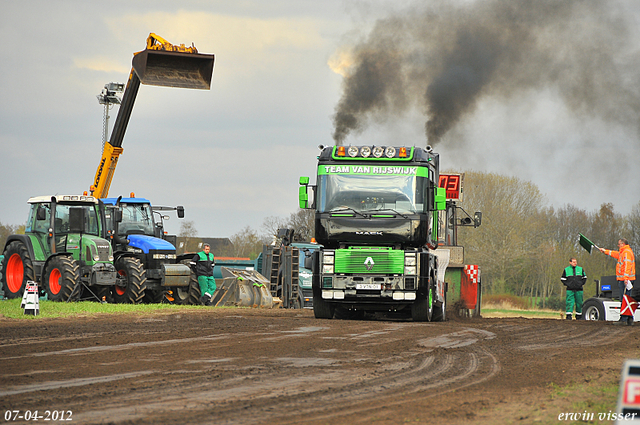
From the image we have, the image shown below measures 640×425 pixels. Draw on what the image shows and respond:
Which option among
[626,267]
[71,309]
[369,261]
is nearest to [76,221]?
[71,309]

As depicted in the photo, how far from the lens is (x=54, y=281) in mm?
18609

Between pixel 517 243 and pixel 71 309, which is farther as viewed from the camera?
pixel 517 243

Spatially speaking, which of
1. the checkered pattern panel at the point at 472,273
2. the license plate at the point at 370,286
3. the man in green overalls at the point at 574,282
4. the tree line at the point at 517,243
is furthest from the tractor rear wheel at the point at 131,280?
the tree line at the point at 517,243

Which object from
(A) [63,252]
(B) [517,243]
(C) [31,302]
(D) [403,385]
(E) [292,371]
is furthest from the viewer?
(B) [517,243]

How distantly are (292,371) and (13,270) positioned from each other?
1455 cm

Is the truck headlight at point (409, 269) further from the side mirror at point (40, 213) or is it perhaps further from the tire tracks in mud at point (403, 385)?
the side mirror at point (40, 213)

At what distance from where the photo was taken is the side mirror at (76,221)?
1916 cm

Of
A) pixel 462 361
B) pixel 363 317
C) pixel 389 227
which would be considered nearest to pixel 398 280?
pixel 389 227

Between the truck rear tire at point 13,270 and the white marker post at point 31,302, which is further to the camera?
the truck rear tire at point 13,270

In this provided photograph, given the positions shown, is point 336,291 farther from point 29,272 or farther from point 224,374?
point 29,272

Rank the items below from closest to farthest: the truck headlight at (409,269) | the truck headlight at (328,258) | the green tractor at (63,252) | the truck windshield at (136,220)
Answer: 1. the truck headlight at (409,269)
2. the truck headlight at (328,258)
3. the green tractor at (63,252)
4. the truck windshield at (136,220)

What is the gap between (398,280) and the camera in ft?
49.2

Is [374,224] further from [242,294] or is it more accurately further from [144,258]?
[242,294]

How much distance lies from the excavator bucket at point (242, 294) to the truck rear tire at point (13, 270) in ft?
20.0
